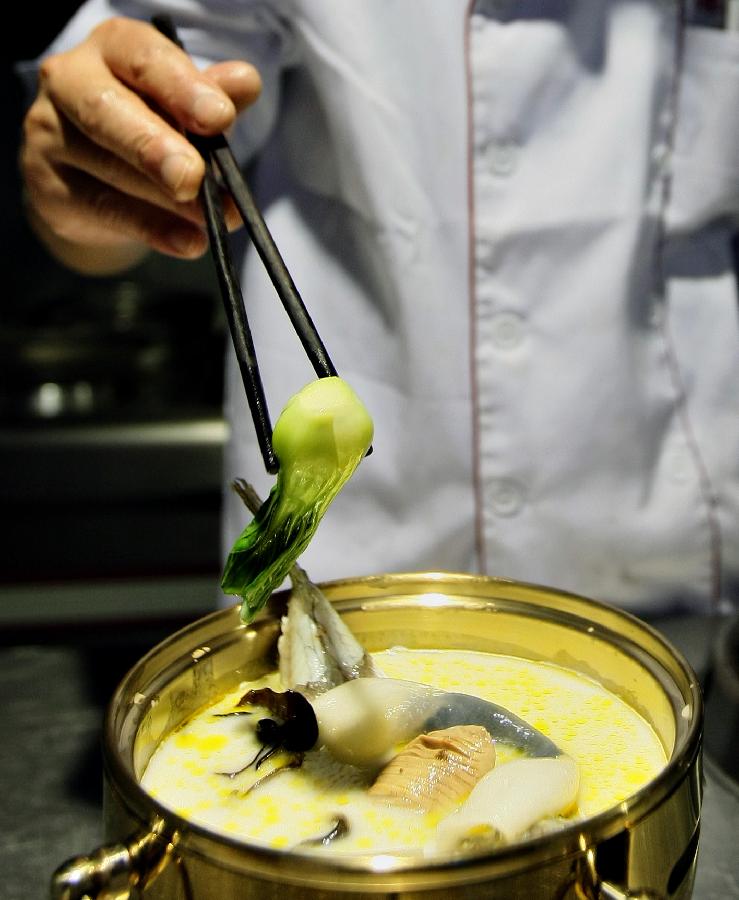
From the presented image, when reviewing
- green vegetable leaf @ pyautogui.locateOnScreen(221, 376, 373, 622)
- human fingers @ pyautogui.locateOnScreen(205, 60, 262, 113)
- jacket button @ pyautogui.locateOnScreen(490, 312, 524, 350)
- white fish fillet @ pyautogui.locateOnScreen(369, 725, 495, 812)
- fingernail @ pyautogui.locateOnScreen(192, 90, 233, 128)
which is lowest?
white fish fillet @ pyautogui.locateOnScreen(369, 725, 495, 812)

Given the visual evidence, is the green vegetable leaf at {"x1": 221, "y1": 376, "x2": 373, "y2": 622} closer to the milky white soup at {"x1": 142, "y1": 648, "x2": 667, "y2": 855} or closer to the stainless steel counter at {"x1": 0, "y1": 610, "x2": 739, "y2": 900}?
the milky white soup at {"x1": 142, "y1": 648, "x2": 667, "y2": 855}

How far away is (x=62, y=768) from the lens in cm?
122

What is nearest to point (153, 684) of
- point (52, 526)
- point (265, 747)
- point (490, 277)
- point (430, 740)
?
point (265, 747)

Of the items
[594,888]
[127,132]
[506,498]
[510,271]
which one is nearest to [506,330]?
[510,271]

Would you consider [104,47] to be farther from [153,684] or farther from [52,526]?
[52,526]

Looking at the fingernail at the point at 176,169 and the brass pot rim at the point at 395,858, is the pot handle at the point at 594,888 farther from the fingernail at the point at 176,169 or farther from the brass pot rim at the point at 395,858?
the fingernail at the point at 176,169

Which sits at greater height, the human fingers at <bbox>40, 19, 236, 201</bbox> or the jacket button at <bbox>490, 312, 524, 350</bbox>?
the human fingers at <bbox>40, 19, 236, 201</bbox>

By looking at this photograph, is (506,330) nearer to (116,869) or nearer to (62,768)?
(62,768)

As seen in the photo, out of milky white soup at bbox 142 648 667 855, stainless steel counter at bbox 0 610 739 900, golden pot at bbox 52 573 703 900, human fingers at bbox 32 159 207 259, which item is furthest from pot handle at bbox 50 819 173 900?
human fingers at bbox 32 159 207 259

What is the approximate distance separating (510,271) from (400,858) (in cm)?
117

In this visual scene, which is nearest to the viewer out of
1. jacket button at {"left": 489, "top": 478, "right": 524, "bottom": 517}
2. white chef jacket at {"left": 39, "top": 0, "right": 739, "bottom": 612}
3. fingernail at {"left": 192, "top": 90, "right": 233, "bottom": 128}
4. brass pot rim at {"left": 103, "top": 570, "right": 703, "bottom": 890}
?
brass pot rim at {"left": 103, "top": 570, "right": 703, "bottom": 890}

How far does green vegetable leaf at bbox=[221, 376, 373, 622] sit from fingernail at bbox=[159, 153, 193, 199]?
0.44 m

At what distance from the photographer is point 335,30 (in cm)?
152

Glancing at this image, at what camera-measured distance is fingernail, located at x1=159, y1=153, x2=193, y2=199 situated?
110cm
